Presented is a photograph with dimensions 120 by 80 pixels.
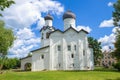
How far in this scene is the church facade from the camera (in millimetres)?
51469

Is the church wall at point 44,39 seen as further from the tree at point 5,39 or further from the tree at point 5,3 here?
the tree at point 5,3

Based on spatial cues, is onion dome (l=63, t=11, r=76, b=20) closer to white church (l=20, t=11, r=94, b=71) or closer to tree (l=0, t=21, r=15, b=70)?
white church (l=20, t=11, r=94, b=71)

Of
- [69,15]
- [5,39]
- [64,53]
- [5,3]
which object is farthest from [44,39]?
[5,3]

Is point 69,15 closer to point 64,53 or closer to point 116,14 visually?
point 64,53

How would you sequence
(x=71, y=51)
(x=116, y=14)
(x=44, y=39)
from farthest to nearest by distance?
(x=44, y=39), (x=71, y=51), (x=116, y=14)

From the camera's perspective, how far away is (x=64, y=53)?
171ft

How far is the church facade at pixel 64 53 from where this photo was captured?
51.5 metres

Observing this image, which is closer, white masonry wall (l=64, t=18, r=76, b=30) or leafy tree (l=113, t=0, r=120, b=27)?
leafy tree (l=113, t=0, r=120, b=27)

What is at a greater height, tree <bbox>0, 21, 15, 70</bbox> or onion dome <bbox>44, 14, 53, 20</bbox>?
onion dome <bbox>44, 14, 53, 20</bbox>

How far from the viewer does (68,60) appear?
52.1 meters

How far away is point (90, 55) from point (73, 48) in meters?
4.21

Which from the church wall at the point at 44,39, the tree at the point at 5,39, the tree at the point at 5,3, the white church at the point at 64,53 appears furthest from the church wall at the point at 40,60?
the tree at the point at 5,3

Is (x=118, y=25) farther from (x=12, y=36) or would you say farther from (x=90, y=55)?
(x=12, y=36)

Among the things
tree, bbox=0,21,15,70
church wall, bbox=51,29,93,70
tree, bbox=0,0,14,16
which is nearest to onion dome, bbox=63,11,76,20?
church wall, bbox=51,29,93,70
